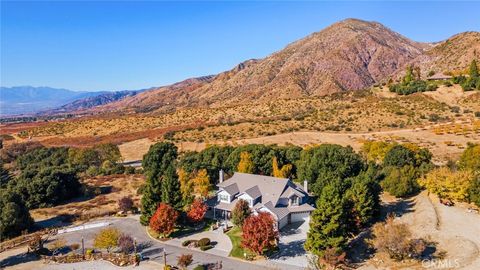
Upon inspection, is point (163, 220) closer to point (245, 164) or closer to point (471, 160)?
point (245, 164)

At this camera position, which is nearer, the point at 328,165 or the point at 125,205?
the point at 328,165

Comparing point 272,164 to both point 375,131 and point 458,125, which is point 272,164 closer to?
point 375,131

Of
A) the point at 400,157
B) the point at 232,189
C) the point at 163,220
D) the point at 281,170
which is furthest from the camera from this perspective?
the point at 281,170

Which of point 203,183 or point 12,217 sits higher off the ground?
point 203,183

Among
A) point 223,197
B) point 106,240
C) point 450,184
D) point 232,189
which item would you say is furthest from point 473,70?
point 106,240

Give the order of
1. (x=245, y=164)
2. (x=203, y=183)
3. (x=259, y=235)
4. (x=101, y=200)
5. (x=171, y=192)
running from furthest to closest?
(x=101, y=200) → (x=245, y=164) → (x=203, y=183) → (x=171, y=192) → (x=259, y=235)

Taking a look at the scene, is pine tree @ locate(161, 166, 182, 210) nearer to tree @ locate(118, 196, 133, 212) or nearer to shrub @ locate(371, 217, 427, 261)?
tree @ locate(118, 196, 133, 212)

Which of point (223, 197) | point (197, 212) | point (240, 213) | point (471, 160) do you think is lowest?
point (197, 212)
